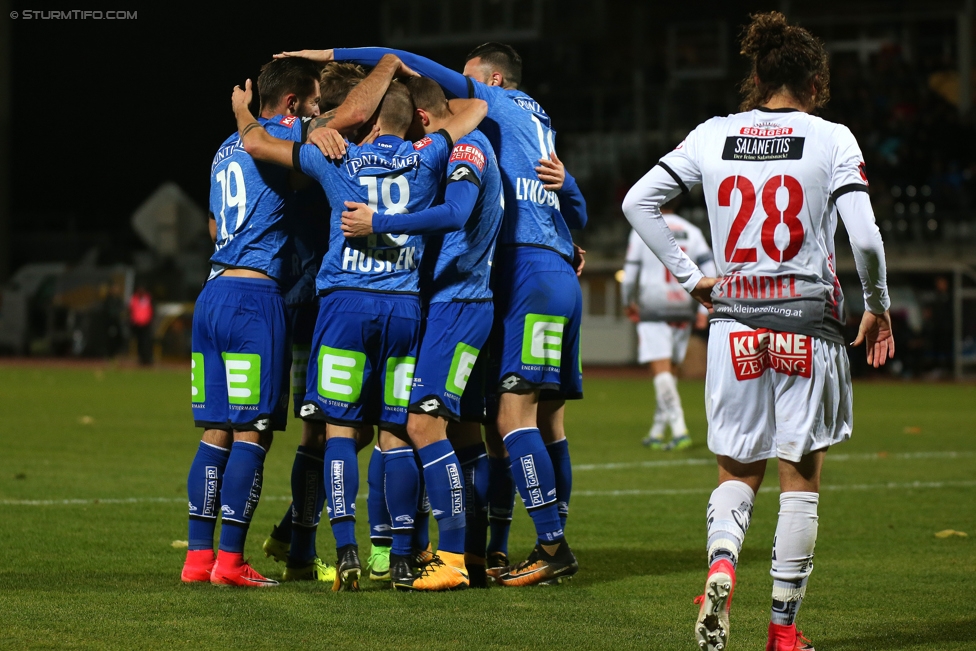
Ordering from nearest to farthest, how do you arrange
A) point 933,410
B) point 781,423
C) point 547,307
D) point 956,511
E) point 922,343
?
point 781,423 → point 547,307 → point 956,511 → point 933,410 → point 922,343

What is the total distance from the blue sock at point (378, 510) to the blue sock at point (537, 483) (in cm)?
63

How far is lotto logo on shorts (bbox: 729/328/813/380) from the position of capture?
446 cm

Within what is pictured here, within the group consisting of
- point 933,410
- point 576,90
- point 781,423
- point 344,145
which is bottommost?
point 933,410

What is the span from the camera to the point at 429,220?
543 centimetres

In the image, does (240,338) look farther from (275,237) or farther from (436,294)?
(436,294)

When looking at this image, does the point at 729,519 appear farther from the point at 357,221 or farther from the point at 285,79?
the point at 285,79

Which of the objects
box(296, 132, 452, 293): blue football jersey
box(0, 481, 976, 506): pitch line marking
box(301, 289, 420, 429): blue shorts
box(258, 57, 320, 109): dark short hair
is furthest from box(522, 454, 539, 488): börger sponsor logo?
box(0, 481, 976, 506): pitch line marking

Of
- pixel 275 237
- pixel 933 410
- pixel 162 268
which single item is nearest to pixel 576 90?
pixel 162 268

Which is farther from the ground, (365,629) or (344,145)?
(344,145)

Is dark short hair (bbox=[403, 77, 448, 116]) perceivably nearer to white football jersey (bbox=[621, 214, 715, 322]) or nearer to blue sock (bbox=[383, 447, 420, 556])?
blue sock (bbox=[383, 447, 420, 556])

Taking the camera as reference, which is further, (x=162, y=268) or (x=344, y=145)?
(x=162, y=268)

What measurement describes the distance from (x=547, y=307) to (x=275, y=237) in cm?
129

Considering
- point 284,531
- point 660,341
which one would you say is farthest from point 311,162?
point 660,341

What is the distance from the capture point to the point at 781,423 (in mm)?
4484
